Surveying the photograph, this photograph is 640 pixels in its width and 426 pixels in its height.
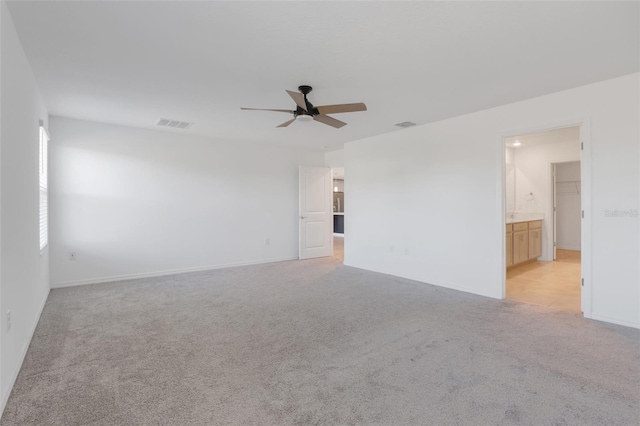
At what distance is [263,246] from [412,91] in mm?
4321

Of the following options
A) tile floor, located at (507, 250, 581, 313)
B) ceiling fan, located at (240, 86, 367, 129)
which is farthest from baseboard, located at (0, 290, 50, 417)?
tile floor, located at (507, 250, 581, 313)

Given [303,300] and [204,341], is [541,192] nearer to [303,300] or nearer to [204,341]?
[303,300]

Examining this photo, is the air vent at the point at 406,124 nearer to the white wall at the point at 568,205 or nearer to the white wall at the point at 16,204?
the white wall at the point at 16,204

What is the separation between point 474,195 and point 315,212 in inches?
143

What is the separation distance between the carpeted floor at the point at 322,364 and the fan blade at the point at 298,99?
2197mm

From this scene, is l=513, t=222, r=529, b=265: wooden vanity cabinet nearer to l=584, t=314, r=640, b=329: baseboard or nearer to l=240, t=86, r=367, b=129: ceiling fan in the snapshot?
l=584, t=314, r=640, b=329: baseboard

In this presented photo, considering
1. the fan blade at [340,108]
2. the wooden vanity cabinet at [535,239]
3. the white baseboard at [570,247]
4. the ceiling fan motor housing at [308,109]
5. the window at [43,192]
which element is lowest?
the white baseboard at [570,247]

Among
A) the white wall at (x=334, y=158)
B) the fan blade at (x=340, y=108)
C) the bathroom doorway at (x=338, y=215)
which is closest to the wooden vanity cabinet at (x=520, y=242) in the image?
the white wall at (x=334, y=158)

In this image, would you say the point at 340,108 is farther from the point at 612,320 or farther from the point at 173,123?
the point at 612,320

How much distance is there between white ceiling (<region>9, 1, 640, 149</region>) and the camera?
2129 millimetres

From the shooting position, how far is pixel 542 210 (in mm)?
6836

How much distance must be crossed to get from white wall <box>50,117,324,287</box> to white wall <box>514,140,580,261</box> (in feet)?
16.3

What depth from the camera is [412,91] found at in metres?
3.55

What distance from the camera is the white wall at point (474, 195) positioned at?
126 inches
